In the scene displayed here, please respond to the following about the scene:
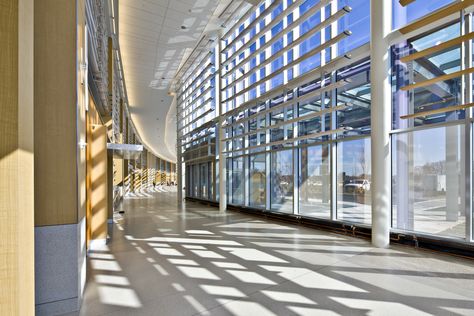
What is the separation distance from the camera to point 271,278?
3.82 meters

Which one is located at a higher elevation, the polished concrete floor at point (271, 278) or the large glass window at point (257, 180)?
the large glass window at point (257, 180)

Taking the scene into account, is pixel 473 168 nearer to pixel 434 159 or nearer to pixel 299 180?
pixel 434 159

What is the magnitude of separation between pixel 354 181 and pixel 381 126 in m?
1.84

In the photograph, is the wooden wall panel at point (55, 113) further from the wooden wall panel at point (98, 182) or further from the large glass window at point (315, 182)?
the large glass window at point (315, 182)

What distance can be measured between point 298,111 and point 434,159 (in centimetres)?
393

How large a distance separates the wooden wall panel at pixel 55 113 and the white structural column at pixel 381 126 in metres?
5.15

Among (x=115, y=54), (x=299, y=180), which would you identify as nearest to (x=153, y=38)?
(x=115, y=54)

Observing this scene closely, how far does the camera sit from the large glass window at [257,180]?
10141mm

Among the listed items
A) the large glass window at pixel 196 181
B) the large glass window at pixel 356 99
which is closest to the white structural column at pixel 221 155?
the large glass window at pixel 196 181

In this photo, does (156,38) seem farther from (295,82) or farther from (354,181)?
(354,181)

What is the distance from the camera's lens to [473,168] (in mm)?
4879

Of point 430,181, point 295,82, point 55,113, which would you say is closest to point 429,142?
point 430,181

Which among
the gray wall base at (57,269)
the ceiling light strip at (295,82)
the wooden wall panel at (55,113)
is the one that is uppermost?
the ceiling light strip at (295,82)

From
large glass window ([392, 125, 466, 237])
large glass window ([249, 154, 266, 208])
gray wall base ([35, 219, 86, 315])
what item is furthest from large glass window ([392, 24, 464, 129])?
gray wall base ([35, 219, 86, 315])
